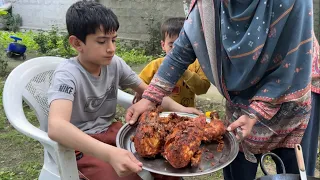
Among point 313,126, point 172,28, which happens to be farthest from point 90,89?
point 313,126

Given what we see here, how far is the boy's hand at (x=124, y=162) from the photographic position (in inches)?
59.9

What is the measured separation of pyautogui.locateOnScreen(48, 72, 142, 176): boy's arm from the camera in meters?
1.56

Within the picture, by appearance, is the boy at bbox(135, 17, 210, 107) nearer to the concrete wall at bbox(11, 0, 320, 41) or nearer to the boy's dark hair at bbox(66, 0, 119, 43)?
the boy's dark hair at bbox(66, 0, 119, 43)

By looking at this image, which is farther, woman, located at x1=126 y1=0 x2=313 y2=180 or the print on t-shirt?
the print on t-shirt

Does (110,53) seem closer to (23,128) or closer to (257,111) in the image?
(23,128)

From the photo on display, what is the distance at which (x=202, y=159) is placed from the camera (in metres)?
1.67

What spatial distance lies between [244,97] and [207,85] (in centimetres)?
76

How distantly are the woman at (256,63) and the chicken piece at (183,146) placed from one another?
0.18 metres

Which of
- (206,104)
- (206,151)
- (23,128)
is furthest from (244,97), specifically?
(206,104)

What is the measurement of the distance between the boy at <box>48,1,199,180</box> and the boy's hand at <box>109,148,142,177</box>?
72 millimetres

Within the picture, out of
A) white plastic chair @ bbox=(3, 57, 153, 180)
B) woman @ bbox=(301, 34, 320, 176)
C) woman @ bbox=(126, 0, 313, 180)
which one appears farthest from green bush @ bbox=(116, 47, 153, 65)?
woman @ bbox=(301, 34, 320, 176)

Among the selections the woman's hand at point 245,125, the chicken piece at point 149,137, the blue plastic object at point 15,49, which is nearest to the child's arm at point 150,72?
the chicken piece at point 149,137

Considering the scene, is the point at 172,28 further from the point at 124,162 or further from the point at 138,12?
the point at 138,12

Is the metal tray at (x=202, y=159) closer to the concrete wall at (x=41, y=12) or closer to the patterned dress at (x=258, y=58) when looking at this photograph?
the patterned dress at (x=258, y=58)
